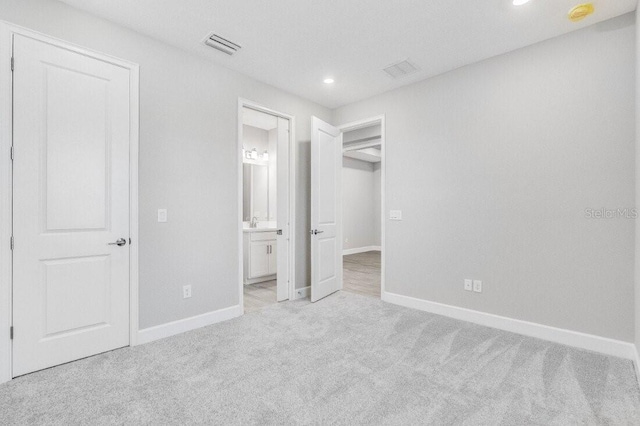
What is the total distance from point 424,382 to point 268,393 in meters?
1.03

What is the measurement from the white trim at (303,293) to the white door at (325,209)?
252mm

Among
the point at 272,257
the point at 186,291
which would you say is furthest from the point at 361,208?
the point at 186,291

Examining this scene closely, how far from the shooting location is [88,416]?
5.52ft

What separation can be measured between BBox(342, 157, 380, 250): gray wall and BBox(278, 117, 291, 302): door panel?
4237 mm

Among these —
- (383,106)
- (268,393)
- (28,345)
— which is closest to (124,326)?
(28,345)

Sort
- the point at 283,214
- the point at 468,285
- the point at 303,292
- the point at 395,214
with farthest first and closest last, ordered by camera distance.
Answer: the point at 303,292, the point at 283,214, the point at 395,214, the point at 468,285

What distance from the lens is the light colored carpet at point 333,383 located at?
170cm

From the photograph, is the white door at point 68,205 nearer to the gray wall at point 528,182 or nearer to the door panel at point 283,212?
the door panel at point 283,212

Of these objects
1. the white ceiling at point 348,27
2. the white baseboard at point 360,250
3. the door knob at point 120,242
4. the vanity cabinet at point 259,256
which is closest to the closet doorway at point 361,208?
the white baseboard at point 360,250

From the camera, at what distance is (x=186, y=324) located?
2.92 m

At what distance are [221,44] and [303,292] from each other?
302 centimetres

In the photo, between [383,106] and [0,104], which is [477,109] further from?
[0,104]

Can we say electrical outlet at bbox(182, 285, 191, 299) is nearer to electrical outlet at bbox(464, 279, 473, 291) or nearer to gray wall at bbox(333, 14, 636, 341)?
gray wall at bbox(333, 14, 636, 341)

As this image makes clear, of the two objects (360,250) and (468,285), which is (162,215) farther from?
(360,250)
